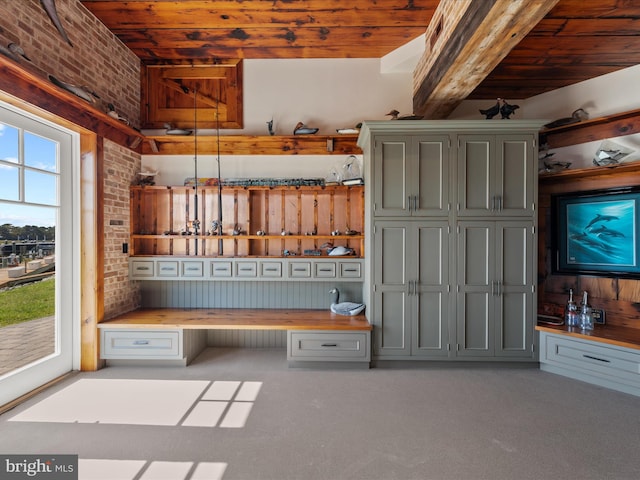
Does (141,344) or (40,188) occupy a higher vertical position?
(40,188)

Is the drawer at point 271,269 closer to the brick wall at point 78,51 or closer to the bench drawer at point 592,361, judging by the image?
the brick wall at point 78,51

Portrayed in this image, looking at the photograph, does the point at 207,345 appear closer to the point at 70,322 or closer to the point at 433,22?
the point at 70,322

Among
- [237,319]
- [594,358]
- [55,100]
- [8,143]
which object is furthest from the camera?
[237,319]

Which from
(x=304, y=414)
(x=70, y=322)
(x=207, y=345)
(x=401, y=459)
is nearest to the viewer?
(x=401, y=459)

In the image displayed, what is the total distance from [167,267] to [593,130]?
495 cm

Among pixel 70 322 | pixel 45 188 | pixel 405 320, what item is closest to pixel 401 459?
pixel 405 320

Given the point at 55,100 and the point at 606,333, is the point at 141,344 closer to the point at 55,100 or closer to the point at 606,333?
the point at 55,100

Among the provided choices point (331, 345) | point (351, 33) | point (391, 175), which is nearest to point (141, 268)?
point (331, 345)

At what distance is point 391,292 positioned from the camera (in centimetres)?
313

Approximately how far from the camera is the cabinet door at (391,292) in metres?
3.12

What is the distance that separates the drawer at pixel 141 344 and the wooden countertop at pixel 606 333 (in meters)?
3.73

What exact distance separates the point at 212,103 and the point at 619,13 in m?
4.05

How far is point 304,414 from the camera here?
236 cm
